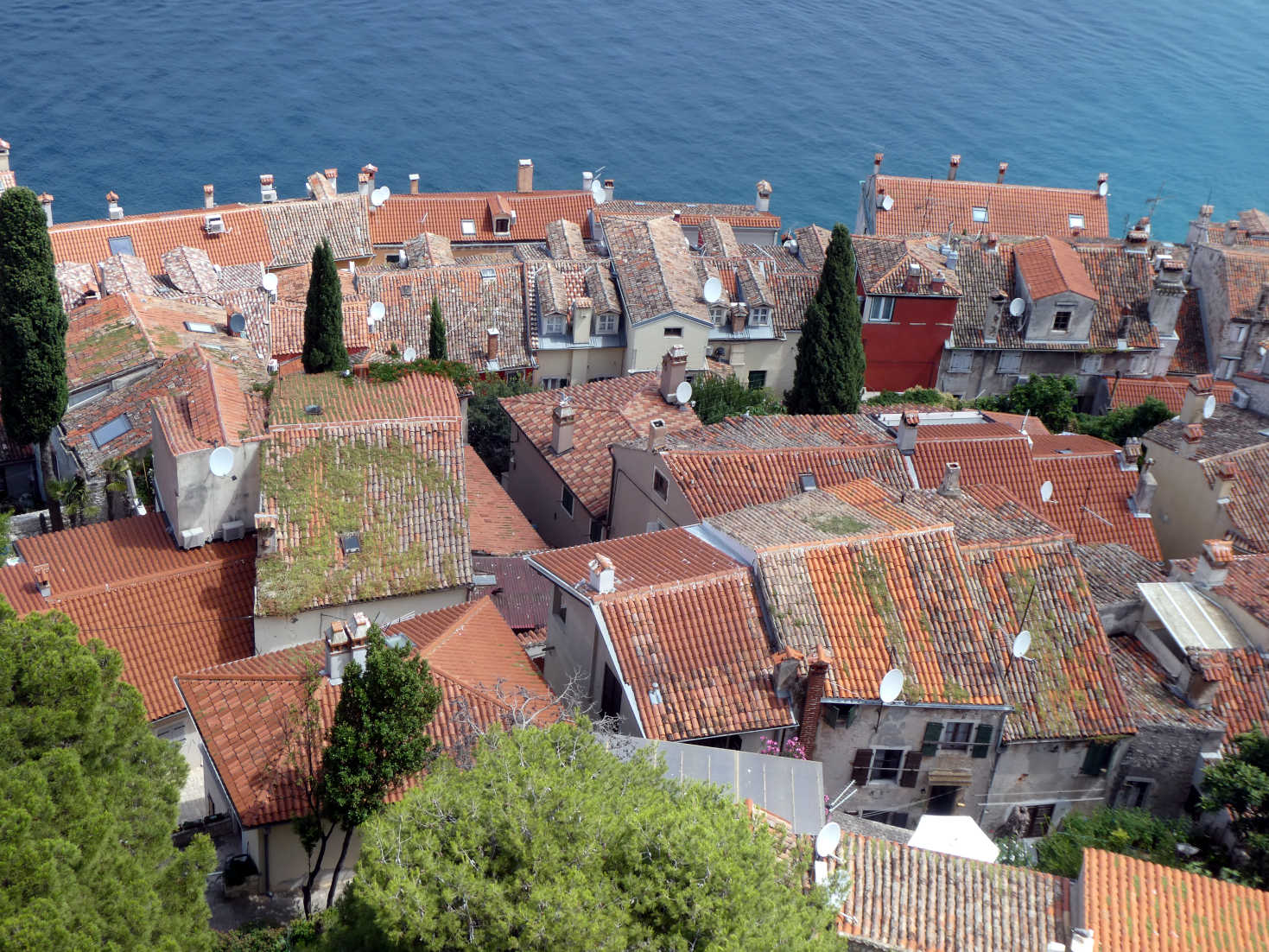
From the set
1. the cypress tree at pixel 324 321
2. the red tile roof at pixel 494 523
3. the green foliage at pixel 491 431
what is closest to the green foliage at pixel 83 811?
the red tile roof at pixel 494 523

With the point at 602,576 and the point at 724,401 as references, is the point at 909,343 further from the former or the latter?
the point at 602,576

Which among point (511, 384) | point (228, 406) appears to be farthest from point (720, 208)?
point (228, 406)

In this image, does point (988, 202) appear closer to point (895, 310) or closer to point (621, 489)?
point (895, 310)

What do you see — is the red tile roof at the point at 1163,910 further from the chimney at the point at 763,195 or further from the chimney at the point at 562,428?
the chimney at the point at 763,195

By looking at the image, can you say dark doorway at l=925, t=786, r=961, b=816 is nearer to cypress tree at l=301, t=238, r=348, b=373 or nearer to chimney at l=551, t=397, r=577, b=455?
chimney at l=551, t=397, r=577, b=455

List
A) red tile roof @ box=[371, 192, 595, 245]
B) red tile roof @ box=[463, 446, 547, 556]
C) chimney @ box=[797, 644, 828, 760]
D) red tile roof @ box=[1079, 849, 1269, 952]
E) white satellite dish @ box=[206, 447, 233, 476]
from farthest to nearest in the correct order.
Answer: red tile roof @ box=[371, 192, 595, 245], red tile roof @ box=[463, 446, 547, 556], white satellite dish @ box=[206, 447, 233, 476], chimney @ box=[797, 644, 828, 760], red tile roof @ box=[1079, 849, 1269, 952]

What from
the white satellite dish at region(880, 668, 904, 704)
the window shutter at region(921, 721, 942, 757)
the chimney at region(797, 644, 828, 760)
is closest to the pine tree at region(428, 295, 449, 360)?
the chimney at region(797, 644, 828, 760)

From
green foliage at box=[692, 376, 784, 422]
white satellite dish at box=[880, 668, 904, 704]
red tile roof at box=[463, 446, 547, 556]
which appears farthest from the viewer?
green foliage at box=[692, 376, 784, 422]
